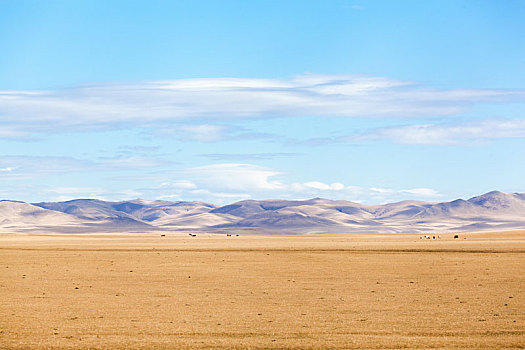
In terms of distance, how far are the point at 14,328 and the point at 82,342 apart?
405 cm

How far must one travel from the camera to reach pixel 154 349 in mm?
19766

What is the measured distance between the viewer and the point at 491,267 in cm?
5075

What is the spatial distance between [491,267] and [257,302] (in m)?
26.2

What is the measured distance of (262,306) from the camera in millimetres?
29734

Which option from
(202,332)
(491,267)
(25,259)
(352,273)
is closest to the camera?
(202,332)

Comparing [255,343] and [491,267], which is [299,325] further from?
[491,267]

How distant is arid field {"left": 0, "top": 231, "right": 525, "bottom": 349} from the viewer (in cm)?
2145

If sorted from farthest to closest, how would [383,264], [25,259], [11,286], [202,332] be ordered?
1. [25,259]
2. [383,264]
3. [11,286]
4. [202,332]

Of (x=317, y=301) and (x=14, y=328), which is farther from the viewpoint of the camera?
(x=317, y=301)

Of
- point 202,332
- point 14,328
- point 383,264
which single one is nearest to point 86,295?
point 14,328

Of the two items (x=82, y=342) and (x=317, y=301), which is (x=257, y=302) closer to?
(x=317, y=301)

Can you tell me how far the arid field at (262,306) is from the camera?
21.5 m

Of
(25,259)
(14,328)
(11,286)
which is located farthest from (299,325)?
(25,259)

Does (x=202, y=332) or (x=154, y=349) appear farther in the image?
(x=202, y=332)
